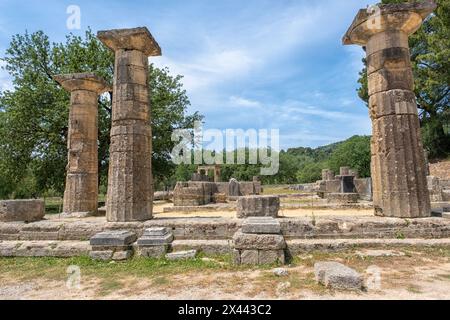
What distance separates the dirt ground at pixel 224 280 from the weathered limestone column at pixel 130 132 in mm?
1835

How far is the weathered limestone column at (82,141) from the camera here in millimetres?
10602

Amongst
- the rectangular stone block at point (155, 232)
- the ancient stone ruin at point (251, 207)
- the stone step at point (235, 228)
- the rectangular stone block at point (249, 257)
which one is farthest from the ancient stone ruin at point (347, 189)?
the rectangular stone block at point (155, 232)

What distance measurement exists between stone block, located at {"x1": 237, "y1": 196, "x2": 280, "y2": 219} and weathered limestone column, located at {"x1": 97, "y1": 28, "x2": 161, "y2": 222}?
256cm

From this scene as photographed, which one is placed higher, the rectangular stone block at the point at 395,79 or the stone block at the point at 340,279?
the rectangular stone block at the point at 395,79

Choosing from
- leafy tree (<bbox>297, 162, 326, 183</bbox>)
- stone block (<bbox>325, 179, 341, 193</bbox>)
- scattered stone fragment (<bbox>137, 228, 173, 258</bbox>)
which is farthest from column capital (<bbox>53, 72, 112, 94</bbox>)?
leafy tree (<bbox>297, 162, 326, 183</bbox>)

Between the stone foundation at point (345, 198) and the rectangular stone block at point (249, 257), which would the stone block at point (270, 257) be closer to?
the rectangular stone block at point (249, 257)

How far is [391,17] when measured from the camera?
658 centimetres

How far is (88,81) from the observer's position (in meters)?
10.8

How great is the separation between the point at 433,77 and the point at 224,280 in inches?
1131

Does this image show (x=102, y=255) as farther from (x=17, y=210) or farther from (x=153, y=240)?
(x=17, y=210)

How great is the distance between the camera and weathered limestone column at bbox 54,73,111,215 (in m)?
10.6

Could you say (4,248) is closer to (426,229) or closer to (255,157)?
(426,229)

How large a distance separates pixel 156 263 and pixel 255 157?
59192 millimetres
